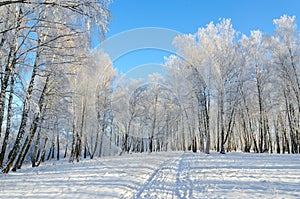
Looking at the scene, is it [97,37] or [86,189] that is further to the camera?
[86,189]

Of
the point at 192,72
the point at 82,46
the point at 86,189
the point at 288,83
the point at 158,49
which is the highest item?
the point at 158,49

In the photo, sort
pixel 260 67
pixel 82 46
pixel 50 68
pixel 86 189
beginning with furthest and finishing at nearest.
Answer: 1. pixel 260 67
2. pixel 50 68
3. pixel 82 46
4. pixel 86 189

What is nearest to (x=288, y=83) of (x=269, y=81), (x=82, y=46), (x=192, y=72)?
(x=269, y=81)

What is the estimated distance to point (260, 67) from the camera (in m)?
19.2

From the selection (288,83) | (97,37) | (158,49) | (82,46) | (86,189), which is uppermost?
(158,49)

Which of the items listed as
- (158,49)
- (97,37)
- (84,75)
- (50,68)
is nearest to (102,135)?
(84,75)

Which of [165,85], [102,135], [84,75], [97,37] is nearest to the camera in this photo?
[97,37]

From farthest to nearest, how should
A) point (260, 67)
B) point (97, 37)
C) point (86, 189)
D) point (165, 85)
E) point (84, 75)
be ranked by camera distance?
point (165, 85)
point (260, 67)
point (84, 75)
point (86, 189)
point (97, 37)

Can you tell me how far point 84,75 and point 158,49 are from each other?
34.9ft

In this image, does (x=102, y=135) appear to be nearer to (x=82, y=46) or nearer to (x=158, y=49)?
(x=158, y=49)

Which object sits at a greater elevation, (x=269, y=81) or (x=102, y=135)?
(x=269, y=81)

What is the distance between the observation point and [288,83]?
58.4ft

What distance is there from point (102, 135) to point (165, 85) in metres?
10.3

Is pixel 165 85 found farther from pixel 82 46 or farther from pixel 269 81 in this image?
pixel 82 46
